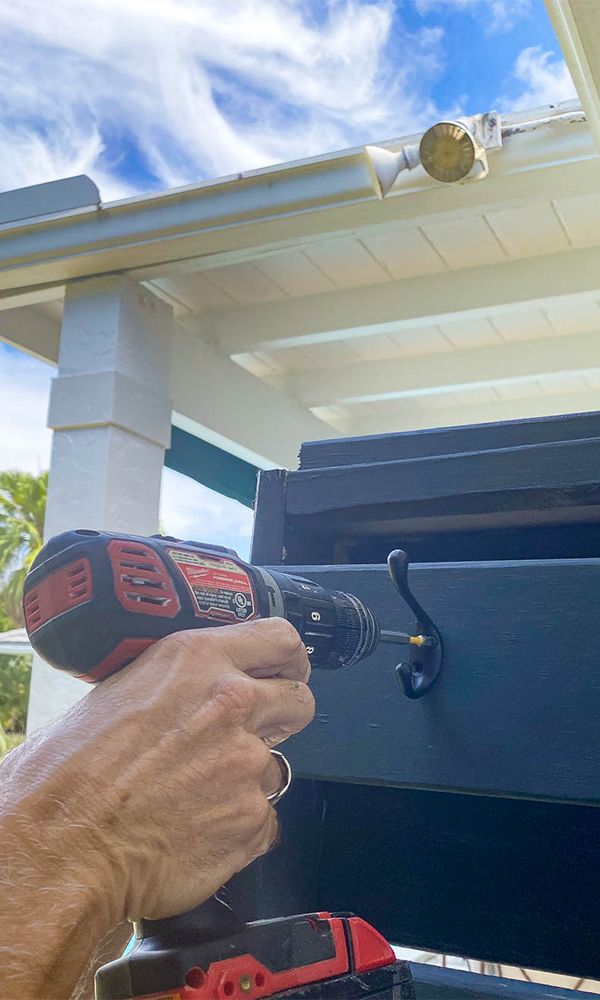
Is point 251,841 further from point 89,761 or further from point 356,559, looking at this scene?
point 356,559

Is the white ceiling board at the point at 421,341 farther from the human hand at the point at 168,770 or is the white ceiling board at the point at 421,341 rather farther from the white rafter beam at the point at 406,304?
the human hand at the point at 168,770

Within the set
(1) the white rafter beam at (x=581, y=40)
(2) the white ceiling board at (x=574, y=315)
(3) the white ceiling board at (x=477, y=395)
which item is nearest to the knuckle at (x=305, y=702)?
(1) the white rafter beam at (x=581, y=40)

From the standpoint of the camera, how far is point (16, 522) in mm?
13938

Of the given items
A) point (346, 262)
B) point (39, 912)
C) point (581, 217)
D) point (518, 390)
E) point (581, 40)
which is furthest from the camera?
point (518, 390)

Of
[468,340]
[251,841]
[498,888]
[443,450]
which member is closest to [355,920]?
[251,841]

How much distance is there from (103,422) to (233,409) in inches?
33.7

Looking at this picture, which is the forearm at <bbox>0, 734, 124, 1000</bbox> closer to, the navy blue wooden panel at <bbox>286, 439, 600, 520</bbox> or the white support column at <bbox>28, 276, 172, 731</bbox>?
the navy blue wooden panel at <bbox>286, 439, 600, 520</bbox>

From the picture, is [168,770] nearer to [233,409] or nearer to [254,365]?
[233,409]

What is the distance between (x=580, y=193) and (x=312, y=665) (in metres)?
1.70

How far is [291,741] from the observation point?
758 mm

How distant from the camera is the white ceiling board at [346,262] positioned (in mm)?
2523

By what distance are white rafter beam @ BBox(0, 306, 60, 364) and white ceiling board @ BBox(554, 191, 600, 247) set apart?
1.68 metres

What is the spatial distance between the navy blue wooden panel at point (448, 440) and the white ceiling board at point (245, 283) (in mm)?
1883

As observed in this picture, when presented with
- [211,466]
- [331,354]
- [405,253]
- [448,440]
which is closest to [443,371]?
[331,354]
